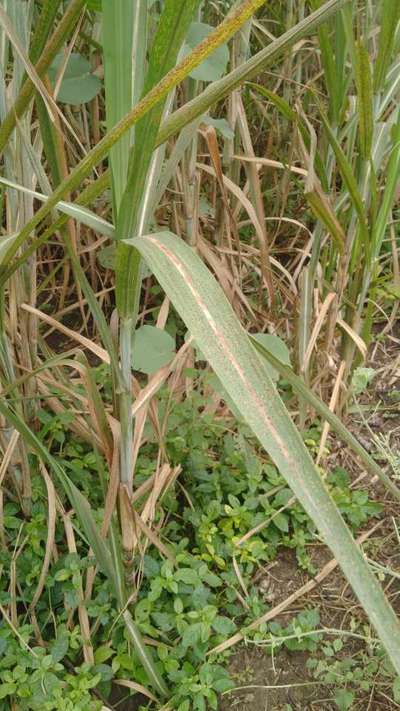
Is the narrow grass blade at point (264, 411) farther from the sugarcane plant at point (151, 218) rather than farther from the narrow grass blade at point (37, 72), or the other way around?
the narrow grass blade at point (37, 72)

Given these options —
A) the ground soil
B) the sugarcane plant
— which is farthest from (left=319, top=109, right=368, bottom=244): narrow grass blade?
the ground soil

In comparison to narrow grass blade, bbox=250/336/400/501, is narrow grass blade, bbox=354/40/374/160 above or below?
above

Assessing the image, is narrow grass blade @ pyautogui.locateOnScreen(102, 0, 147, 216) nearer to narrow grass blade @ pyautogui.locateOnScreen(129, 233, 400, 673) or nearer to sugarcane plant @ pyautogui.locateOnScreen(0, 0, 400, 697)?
sugarcane plant @ pyautogui.locateOnScreen(0, 0, 400, 697)

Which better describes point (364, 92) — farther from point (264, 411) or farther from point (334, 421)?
point (264, 411)

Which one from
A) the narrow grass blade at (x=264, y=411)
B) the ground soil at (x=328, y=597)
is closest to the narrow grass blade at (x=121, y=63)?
the narrow grass blade at (x=264, y=411)

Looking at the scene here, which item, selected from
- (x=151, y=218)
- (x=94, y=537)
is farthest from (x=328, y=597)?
(x=151, y=218)

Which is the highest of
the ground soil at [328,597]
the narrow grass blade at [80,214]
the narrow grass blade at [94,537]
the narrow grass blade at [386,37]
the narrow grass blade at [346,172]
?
the narrow grass blade at [386,37]

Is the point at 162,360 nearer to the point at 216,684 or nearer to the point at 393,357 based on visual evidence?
the point at 216,684

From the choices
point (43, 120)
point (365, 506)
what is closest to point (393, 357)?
point (365, 506)
